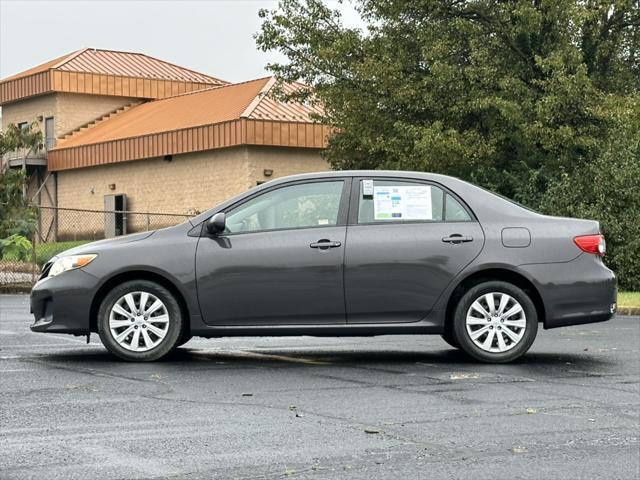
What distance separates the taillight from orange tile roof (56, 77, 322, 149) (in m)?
31.6

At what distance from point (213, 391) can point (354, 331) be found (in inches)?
76.7

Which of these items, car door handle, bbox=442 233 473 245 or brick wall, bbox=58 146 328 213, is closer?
car door handle, bbox=442 233 473 245

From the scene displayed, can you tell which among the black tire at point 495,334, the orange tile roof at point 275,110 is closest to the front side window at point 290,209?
the black tire at point 495,334

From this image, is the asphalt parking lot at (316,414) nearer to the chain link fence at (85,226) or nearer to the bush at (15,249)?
the bush at (15,249)

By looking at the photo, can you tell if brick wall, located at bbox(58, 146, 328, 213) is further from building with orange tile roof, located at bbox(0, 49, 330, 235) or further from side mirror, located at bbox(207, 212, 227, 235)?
side mirror, located at bbox(207, 212, 227, 235)

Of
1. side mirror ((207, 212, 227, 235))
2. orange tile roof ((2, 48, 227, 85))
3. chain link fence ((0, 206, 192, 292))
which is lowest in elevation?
side mirror ((207, 212, 227, 235))

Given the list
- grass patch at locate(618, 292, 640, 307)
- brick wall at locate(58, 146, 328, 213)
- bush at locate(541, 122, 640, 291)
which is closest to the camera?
grass patch at locate(618, 292, 640, 307)

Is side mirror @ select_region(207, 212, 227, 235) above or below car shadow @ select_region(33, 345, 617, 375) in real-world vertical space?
above

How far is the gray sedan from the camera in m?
10.9

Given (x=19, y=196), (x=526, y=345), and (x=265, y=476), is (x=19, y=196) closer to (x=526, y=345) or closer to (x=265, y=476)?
(x=526, y=345)

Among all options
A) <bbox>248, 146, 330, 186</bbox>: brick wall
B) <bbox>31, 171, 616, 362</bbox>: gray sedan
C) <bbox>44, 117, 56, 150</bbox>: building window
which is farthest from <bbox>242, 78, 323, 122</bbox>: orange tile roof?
<bbox>31, 171, 616, 362</bbox>: gray sedan

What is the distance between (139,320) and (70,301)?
2.09ft

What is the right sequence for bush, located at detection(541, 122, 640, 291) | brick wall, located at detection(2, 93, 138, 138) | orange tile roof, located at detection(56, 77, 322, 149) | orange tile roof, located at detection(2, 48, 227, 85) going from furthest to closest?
orange tile roof, located at detection(2, 48, 227, 85), brick wall, located at detection(2, 93, 138, 138), orange tile roof, located at detection(56, 77, 322, 149), bush, located at detection(541, 122, 640, 291)

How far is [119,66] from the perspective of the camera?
59.0 meters
